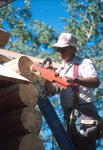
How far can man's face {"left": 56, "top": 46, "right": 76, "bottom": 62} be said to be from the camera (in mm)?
4371

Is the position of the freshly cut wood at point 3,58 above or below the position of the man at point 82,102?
above

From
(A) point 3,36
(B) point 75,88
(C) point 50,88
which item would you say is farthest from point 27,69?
(A) point 3,36

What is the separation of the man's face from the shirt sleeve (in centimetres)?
24

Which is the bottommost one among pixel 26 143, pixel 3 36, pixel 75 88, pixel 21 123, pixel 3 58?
pixel 26 143

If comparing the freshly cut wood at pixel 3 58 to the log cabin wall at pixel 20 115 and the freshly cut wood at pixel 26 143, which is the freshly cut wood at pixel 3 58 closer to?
the log cabin wall at pixel 20 115

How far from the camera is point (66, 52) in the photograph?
4391 mm

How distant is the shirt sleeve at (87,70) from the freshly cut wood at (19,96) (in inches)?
26.2

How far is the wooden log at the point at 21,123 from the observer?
3717 millimetres

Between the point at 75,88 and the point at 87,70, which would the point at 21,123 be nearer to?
the point at 75,88

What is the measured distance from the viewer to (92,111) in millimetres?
4137

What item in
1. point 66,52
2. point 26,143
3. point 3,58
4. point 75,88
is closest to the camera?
point 26,143

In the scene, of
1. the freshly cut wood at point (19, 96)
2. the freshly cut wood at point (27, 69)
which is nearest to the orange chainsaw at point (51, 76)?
the freshly cut wood at point (27, 69)

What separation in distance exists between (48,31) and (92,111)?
19.5 m

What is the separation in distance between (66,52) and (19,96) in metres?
1.00
